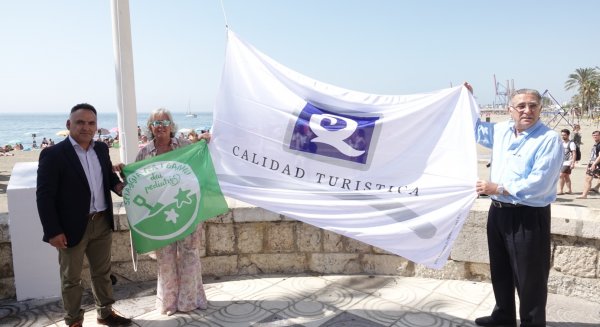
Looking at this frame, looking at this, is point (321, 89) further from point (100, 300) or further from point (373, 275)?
point (100, 300)

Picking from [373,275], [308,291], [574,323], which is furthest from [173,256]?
[574,323]

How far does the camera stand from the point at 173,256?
131 inches

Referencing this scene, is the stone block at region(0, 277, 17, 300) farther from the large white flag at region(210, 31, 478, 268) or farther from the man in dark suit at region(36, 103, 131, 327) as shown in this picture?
the large white flag at region(210, 31, 478, 268)

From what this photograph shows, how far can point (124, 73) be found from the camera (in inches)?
159

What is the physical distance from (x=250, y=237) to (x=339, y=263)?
0.96 metres

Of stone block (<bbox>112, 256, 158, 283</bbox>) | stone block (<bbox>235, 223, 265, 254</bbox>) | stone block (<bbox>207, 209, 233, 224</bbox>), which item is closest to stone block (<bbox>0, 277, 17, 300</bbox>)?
stone block (<bbox>112, 256, 158, 283</bbox>)

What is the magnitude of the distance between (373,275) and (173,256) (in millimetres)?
2004

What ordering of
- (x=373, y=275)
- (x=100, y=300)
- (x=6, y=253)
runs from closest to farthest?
(x=100, y=300) → (x=6, y=253) → (x=373, y=275)

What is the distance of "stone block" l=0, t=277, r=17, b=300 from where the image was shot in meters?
3.67

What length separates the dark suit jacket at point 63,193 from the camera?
271 cm

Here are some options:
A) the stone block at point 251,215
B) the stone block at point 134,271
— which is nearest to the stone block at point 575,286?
the stone block at point 251,215

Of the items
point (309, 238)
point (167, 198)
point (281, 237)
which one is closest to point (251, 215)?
point (281, 237)

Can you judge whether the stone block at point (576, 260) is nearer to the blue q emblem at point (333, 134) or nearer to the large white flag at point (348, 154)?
the large white flag at point (348, 154)

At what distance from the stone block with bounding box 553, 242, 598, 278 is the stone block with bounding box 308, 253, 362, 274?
70.5 inches
